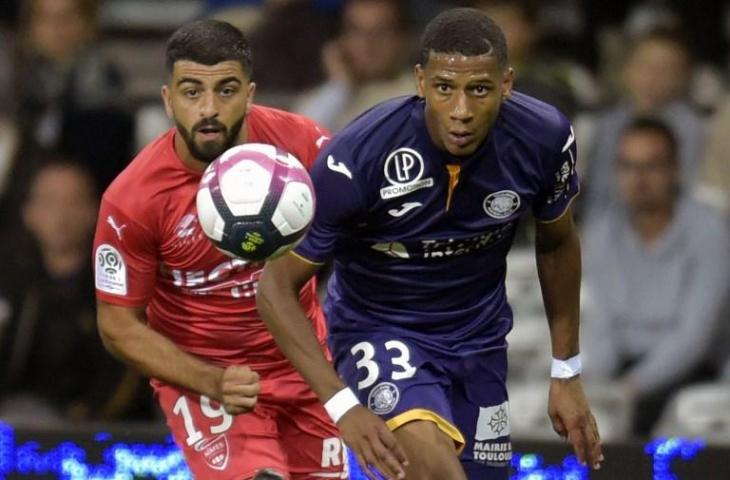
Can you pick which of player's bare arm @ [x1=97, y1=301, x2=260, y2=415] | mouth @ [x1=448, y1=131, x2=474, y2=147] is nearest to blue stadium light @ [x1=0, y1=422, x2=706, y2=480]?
player's bare arm @ [x1=97, y1=301, x2=260, y2=415]

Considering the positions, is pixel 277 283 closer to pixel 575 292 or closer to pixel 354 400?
pixel 354 400

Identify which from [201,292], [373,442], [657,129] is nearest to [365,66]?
[657,129]

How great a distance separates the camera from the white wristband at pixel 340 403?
5090 mm

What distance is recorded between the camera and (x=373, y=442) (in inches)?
197

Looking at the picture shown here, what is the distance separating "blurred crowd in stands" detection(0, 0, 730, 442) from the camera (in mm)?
8203

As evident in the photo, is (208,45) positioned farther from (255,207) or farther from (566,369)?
(566,369)

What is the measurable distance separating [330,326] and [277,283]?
1.62 feet

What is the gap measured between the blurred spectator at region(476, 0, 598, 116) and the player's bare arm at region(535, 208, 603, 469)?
2.88 meters

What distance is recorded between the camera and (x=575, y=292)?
5734 millimetres

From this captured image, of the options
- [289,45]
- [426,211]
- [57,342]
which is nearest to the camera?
[426,211]

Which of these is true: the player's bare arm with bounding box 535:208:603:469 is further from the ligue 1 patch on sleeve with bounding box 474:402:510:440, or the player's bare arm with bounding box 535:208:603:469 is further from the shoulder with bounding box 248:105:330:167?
the shoulder with bounding box 248:105:330:167

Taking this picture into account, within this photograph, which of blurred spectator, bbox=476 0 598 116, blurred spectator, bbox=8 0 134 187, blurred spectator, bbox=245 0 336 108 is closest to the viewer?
blurred spectator, bbox=476 0 598 116

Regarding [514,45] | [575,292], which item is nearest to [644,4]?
[514,45]

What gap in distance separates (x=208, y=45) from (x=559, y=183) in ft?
3.60
